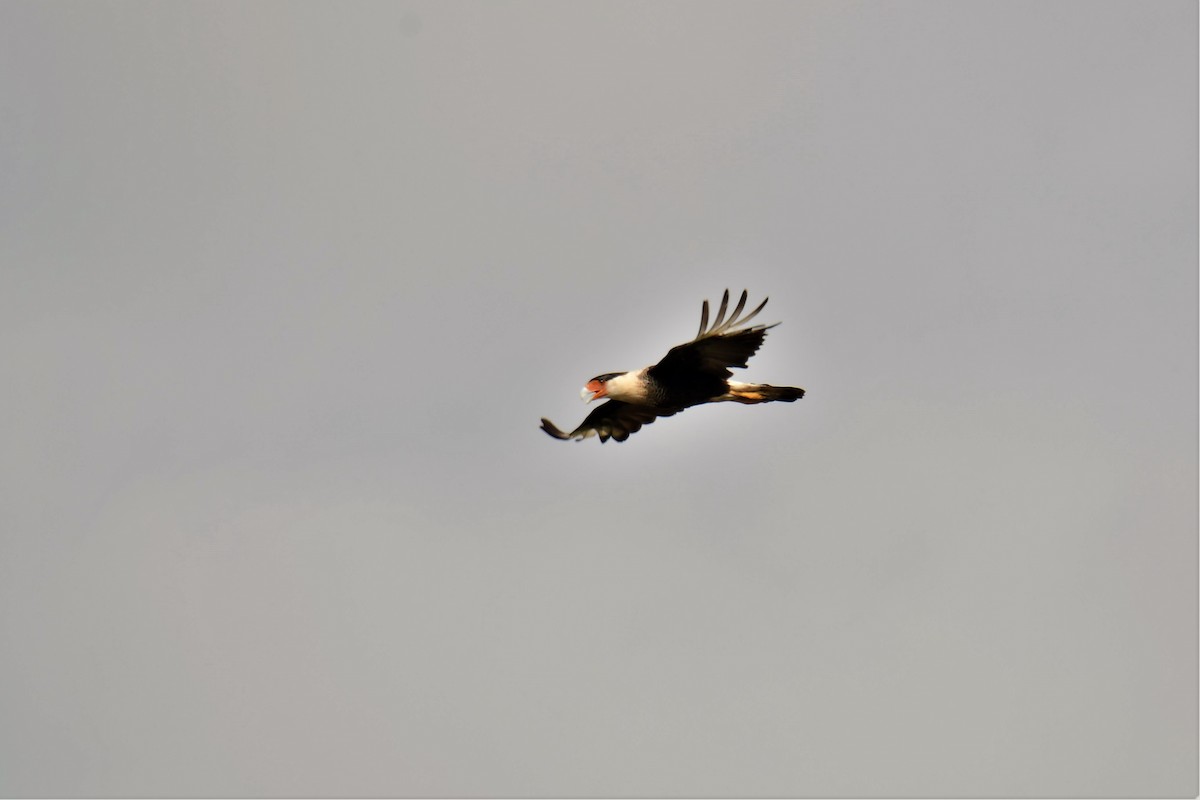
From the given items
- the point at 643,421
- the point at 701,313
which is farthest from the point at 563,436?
the point at 701,313

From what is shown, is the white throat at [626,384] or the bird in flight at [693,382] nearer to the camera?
the bird in flight at [693,382]

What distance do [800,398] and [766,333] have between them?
5.22 feet

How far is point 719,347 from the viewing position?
24.2 meters

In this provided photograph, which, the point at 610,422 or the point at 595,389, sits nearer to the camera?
the point at 595,389

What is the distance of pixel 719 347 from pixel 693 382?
46.0 inches

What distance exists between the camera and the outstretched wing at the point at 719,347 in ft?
78.6

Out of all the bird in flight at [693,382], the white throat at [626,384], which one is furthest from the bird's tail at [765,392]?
the white throat at [626,384]

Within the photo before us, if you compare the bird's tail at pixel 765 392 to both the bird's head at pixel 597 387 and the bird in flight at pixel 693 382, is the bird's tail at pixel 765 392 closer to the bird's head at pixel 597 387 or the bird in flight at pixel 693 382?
the bird in flight at pixel 693 382

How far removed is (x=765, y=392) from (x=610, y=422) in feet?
10.1

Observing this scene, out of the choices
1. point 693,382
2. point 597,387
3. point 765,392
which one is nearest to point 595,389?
point 597,387

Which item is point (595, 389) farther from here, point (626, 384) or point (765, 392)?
point (765, 392)

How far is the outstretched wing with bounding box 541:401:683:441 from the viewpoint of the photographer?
26.7 metres

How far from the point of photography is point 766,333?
2411cm

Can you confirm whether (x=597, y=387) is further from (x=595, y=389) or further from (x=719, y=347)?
(x=719, y=347)
